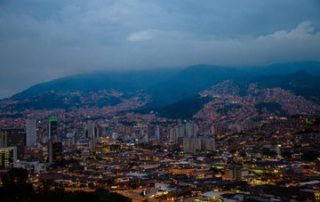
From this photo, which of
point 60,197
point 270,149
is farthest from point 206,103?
point 60,197

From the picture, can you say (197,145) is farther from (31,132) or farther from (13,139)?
(31,132)

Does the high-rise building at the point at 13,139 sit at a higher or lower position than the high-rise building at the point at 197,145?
higher

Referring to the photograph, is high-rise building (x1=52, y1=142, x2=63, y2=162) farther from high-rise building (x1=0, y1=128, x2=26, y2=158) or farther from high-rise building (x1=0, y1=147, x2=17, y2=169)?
high-rise building (x1=0, y1=147, x2=17, y2=169)

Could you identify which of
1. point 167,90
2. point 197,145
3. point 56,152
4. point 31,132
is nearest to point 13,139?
point 31,132

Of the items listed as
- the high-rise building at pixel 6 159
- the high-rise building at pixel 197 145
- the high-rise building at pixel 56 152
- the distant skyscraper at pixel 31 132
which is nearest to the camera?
the high-rise building at pixel 6 159

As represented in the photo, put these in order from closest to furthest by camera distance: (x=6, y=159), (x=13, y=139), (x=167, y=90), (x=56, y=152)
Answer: (x=6, y=159)
(x=56, y=152)
(x=13, y=139)
(x=167, y=90)

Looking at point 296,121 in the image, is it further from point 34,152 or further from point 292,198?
point 292,198

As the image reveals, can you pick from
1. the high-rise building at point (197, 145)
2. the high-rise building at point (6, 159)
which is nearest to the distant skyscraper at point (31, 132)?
the high-rise building at point (197, 145)

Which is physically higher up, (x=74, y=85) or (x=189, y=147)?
(x=74, y=85)

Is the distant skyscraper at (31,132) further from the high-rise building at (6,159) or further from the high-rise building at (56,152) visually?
the high-rise building at (6,159)

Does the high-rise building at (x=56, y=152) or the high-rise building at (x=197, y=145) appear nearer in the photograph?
the high-rise building at (x=56, y=152)

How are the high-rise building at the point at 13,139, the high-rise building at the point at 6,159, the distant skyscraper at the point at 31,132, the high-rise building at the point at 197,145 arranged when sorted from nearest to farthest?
the high-rise building at the point at 6,159 → the high-rise building at the point at 13,139 → the high-rise building at the point at 197,145 → the distant skyscraper at the point at 31,132
